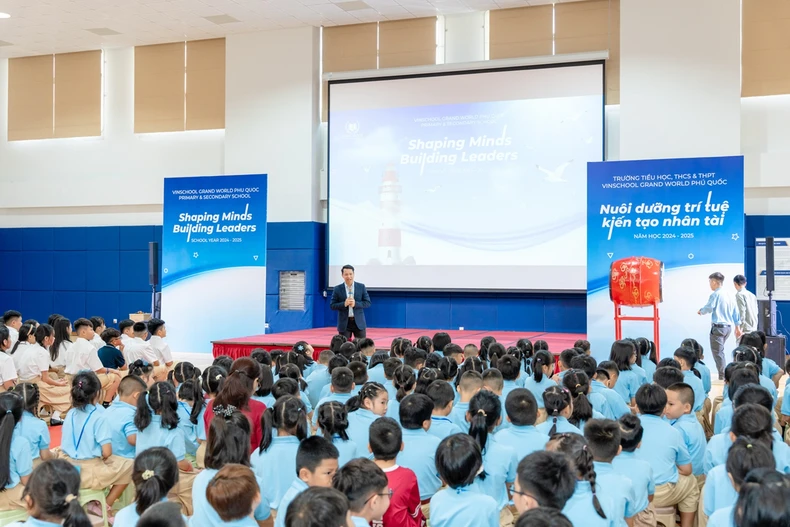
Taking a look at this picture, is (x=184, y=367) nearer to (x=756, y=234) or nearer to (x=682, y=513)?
(x=682, y=513)

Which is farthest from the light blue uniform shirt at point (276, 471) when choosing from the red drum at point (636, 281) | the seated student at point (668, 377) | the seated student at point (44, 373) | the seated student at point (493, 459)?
the red drum at point (636, 281)

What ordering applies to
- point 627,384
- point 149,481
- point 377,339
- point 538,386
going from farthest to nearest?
1. point 377,339
2. point 627,384
3. point 538,386
4. point 149,481

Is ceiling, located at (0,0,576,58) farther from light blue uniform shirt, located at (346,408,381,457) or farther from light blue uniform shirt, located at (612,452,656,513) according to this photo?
light blue uniform shirt, located at (612,452,656,513)

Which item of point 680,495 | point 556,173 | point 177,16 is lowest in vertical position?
point 680,495

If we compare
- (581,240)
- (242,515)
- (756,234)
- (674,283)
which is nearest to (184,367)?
(242,515)

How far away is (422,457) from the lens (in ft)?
10.6

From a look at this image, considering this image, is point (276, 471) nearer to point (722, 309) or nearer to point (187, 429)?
point (187, 429)

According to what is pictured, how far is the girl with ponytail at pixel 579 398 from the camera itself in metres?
3.75

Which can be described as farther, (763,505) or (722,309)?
(722,309)

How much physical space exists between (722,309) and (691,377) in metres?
3.43

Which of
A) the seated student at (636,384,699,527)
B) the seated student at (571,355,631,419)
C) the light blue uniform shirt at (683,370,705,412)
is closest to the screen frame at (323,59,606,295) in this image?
the light blue uniform shirt at (683,370,705,412)

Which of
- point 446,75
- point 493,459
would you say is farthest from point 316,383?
point 446,75

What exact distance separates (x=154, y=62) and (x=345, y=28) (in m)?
3.28

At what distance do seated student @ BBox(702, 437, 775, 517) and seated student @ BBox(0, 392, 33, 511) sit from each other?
2772mm
